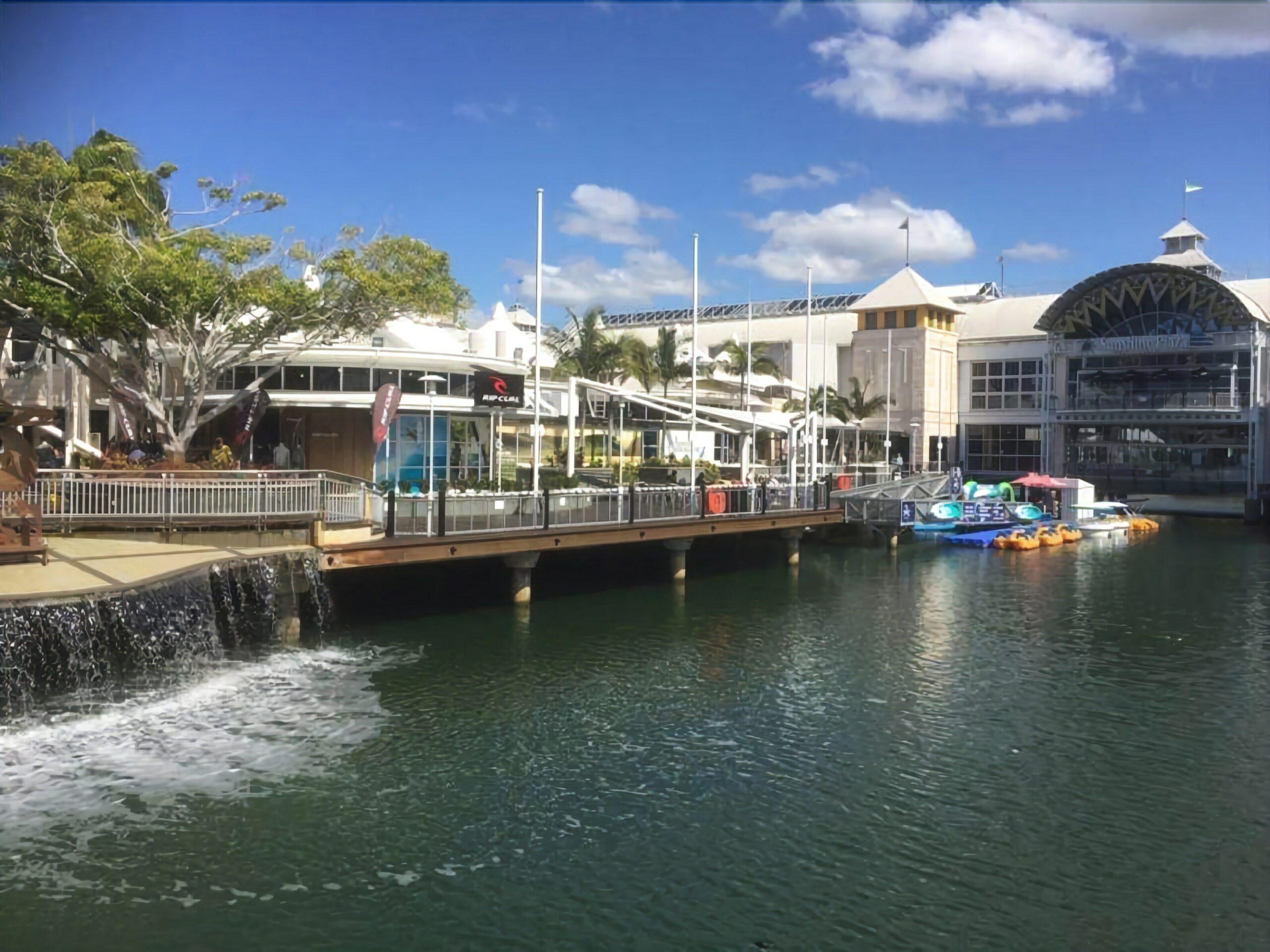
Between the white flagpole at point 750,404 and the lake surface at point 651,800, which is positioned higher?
the white flagpole at point 750,404

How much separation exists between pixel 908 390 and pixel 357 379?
46372 mm

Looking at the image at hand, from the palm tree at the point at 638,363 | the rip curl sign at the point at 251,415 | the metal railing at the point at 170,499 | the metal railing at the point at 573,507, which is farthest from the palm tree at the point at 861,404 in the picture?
the metal railing at the point at 170,499

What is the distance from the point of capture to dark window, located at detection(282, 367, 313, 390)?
1298 inches

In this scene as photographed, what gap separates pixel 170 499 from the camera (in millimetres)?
21734

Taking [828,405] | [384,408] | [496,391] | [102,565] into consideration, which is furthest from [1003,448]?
[102,565]

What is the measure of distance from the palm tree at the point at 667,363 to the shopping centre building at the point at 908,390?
1.35 meters

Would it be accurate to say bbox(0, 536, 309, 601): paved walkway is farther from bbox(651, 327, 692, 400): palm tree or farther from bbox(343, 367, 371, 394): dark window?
bbox(651, 327, 692, 400): palm tree

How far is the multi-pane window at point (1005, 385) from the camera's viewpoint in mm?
71500

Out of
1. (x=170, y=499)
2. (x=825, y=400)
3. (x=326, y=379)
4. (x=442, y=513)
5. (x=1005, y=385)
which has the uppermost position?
(x=1005, y=385)

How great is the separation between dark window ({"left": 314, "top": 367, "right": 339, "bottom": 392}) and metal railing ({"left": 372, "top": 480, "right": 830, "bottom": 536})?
7464mm

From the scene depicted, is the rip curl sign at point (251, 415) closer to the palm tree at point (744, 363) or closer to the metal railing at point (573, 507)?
the metal railing at point (573, 507)

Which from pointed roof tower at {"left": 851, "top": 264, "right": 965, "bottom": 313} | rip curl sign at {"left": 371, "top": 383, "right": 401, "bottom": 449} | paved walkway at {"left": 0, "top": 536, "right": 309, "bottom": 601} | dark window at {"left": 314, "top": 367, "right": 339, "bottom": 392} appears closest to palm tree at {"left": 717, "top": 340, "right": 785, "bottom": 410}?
pointed roof tower at {"left": 851, "top": 264, "right": 965, "bottom": 313}

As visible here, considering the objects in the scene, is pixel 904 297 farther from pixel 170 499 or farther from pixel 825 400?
pixel 170 499

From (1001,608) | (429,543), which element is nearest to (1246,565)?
(1001,608)
